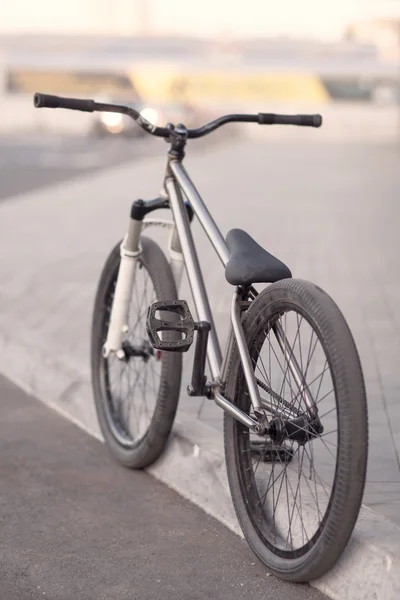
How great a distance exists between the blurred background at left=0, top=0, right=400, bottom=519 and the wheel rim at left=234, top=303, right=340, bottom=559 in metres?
0.34

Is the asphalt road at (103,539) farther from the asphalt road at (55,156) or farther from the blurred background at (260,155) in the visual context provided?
the asphalt road at (55,156)

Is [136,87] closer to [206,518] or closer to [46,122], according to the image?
[46,122]

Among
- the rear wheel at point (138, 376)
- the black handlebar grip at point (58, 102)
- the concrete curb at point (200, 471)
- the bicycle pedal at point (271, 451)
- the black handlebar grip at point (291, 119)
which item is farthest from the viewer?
the black handlebar grip at point (291, 119)

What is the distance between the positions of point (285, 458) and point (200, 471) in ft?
2.59

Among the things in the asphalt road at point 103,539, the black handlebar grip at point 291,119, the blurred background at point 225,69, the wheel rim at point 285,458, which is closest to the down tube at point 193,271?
the wheel rim at point 285,458

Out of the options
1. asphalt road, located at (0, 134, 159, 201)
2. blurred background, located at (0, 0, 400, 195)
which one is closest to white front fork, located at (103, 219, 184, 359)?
asphalt road, located at (0, 134, 159, 201)

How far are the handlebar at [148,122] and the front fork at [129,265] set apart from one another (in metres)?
0.28

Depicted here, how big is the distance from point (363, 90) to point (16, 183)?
56428 mm

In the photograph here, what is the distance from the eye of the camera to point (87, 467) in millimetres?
4680

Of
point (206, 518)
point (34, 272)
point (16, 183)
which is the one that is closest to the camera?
point (206, 518)

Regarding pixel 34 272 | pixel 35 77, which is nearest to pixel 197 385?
pixel 34 272

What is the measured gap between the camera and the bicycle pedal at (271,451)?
11.7ft

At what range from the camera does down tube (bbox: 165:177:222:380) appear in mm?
3941

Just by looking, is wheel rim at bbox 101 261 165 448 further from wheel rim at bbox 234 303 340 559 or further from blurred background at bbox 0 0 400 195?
blurred background at bbox 0 0 400 195
